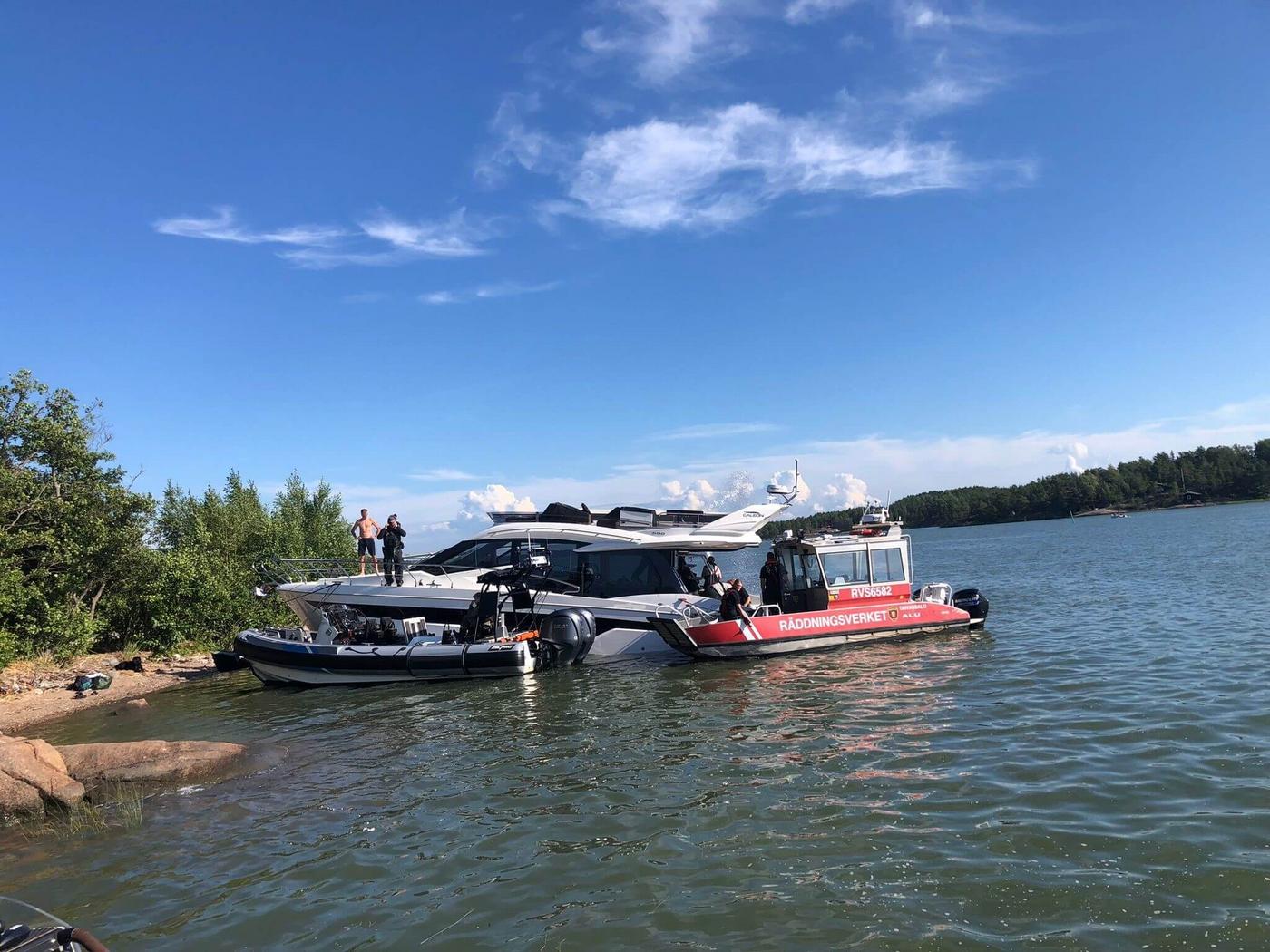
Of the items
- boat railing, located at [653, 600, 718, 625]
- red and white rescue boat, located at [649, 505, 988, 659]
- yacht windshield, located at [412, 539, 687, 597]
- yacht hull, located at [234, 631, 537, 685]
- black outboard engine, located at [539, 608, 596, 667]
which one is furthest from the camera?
yacht windshield, located at [412, 539, 687, 597]

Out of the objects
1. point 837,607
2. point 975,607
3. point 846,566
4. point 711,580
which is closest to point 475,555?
point 711,580

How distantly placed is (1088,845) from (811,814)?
85.8 inches

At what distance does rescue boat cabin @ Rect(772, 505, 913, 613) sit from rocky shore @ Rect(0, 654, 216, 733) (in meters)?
14.9

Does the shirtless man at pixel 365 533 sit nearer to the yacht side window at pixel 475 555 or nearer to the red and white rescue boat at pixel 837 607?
the yacht side window at pixel 475 555

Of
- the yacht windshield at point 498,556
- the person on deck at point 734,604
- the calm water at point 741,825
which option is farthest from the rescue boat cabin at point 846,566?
the yacht windshield at point 498,556

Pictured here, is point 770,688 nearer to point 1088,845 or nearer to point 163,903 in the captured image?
point 1088,845

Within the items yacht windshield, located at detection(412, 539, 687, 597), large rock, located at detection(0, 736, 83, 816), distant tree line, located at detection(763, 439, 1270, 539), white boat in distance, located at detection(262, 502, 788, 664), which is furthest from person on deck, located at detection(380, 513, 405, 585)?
distant tree line, located at detection(763, 439, 1270, 539)

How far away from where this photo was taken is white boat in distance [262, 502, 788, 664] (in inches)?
699

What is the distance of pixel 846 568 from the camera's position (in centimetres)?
1825

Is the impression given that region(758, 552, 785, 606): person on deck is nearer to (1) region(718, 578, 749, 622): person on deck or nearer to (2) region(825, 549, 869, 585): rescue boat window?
(2) region(825, 549, 869, 585): rescue boat window

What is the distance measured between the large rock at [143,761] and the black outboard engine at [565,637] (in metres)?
6.94

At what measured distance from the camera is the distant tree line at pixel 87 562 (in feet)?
62.8

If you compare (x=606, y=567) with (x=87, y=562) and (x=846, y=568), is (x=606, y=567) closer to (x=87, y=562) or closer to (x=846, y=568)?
(x=846, y=568)

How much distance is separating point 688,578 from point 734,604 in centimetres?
248
